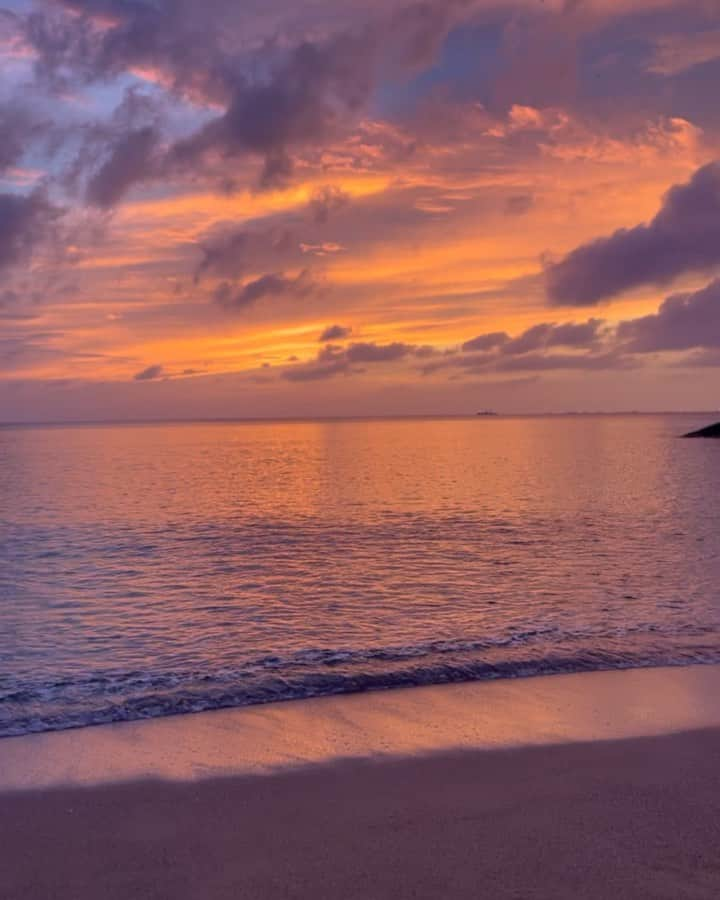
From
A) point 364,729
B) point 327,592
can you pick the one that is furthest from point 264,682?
point 327,592

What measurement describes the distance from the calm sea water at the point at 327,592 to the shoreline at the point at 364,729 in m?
0.76

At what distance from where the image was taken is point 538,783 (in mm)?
8312

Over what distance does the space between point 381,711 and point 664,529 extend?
2617cm

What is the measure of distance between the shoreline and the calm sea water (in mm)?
763

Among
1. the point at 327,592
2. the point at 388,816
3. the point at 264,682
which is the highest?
the point at 388,816

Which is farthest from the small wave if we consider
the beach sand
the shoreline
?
the beach sand

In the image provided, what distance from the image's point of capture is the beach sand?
255 inches

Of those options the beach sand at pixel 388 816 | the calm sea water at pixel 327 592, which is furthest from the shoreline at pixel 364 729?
the calm sea water at pixel 327 592

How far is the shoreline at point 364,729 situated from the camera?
9.10 m

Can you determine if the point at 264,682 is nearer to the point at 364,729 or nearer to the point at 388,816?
the point at 364,729

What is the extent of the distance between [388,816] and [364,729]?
8.72 ft

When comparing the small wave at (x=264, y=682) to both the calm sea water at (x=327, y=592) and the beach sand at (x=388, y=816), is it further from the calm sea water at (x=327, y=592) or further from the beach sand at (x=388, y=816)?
the beach sand at (x=388, y=816)

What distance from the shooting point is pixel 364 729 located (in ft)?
33.9

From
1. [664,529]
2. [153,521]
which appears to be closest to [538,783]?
[664,529]
